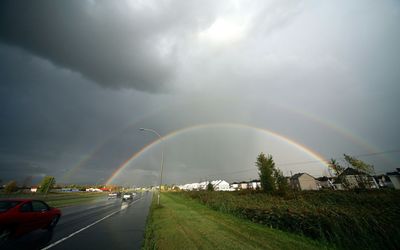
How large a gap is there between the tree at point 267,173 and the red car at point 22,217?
45628 millimetres

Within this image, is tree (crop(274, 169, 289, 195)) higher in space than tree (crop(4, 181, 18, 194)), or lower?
lower

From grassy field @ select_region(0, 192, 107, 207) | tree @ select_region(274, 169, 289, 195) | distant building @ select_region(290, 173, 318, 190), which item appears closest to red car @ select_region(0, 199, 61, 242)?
grassy field @ select_region(0, 192, 107, 207)

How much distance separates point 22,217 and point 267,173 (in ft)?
161

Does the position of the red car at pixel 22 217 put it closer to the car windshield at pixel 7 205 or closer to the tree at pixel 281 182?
the car windshield at pixel 7 205

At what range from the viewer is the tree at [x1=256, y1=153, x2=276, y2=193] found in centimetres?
4906

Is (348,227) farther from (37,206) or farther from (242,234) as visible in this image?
(37,206)

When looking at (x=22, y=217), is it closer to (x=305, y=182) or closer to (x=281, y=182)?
(x=281, y=182)

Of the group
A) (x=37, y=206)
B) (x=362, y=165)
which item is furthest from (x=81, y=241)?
(x=362, y=165)

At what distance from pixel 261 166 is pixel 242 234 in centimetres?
4527

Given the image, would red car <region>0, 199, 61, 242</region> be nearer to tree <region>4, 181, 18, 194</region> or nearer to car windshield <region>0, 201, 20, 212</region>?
car windshield <region>0, 201, 20, 212</region>

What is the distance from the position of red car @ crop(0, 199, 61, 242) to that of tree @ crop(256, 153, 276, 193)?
45.6 m

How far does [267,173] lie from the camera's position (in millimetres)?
50375

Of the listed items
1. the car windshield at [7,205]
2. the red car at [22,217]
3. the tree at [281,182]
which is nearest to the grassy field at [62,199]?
the red car at [22,217]

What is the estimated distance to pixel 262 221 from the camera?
524 inches
